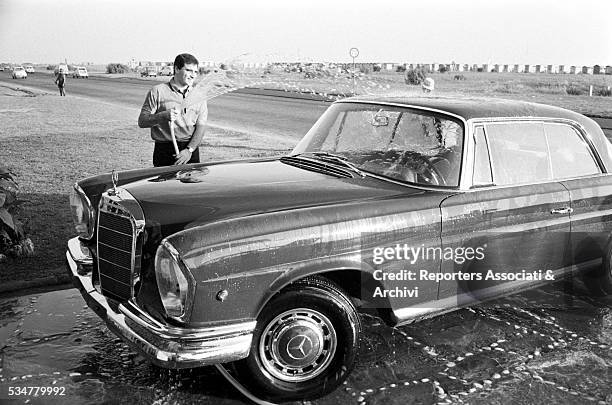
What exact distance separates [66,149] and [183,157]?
8.96 m

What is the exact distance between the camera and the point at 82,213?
4238 millimetres

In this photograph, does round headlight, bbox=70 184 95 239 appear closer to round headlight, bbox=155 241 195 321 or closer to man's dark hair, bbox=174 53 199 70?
round headlight, bbox=155 241 195 321

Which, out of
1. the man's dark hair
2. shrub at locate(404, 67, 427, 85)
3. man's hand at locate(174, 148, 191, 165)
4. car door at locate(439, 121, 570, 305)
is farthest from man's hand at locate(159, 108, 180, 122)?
shrub at locate(404, 67, 427, 85)

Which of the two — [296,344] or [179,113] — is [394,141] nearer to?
[296,344]

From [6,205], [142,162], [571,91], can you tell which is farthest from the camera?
[571,91]

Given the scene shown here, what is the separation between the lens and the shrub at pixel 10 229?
553 cm

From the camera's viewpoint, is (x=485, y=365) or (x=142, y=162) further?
(x=142, y=162)

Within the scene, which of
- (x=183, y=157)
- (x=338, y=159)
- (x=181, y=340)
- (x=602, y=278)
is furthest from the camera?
(x=183, y=157)

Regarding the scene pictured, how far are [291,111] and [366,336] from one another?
19.6m

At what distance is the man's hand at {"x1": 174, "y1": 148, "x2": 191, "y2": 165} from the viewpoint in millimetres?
5448

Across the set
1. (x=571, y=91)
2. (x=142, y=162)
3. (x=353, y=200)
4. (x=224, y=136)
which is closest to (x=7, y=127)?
(x=224, y=136)

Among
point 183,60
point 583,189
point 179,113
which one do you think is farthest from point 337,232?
point 183,60

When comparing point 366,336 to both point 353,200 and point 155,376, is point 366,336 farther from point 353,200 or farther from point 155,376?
point 155,376

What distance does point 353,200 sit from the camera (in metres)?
3.64
